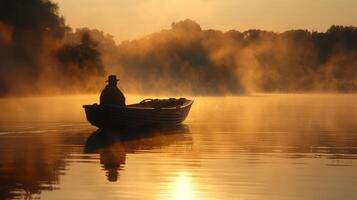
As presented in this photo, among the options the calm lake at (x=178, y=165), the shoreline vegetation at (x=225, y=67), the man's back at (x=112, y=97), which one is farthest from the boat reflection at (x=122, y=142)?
the shoreline vegetation at (x=225, y=67)

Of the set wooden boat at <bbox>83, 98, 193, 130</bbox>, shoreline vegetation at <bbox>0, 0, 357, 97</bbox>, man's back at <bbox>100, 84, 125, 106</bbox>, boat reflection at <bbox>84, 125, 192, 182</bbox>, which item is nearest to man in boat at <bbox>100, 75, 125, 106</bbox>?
man's back at <bbox>100, 84, 125, 106</bbox>

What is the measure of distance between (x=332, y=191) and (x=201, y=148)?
11.7 meters

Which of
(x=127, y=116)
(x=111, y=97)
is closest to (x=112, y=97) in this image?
(x=111, y=97)

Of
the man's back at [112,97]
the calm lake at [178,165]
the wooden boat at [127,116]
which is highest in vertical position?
the man's back at [112,97]

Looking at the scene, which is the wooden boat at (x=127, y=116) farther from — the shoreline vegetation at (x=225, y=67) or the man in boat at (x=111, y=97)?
the shoreline vegetation at (x=225, y=67)

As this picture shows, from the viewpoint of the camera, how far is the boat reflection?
2292cm

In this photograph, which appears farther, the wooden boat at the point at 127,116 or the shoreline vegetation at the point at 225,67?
the shoreline vegetation at the point at 225,67

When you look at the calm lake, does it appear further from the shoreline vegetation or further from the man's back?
the shoreline vegetation

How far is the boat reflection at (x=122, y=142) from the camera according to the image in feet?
75.2

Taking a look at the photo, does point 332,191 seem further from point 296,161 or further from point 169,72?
point 169,72

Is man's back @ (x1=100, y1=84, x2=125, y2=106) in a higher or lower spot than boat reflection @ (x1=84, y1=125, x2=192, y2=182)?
higher

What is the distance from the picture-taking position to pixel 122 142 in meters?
31.6

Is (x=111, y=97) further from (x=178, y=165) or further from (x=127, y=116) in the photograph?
(x=178, y=165)

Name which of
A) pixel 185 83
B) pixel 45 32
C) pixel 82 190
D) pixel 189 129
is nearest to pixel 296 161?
pixel 82 190
